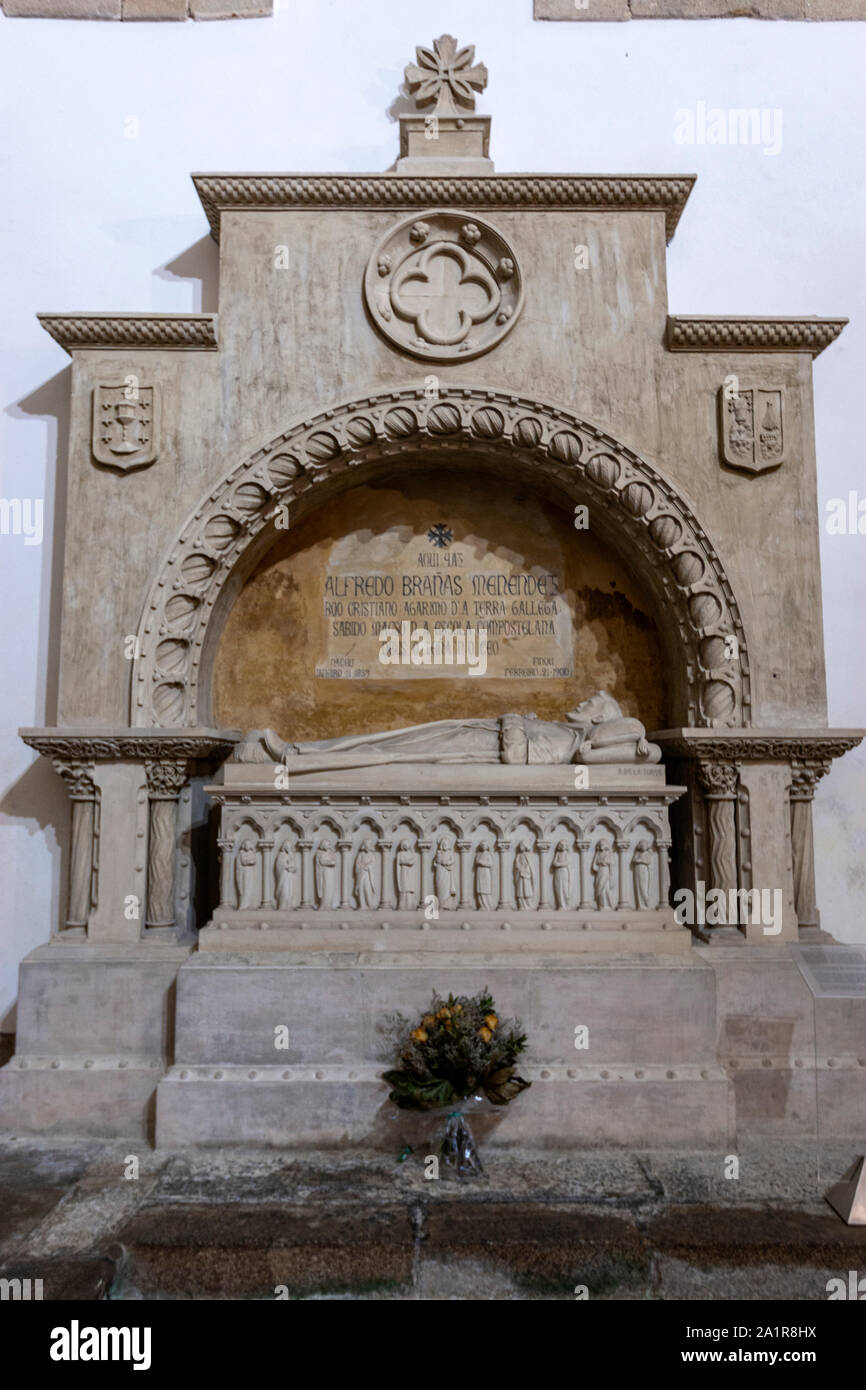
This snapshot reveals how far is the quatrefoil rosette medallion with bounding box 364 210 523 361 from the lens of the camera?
468 centimetres

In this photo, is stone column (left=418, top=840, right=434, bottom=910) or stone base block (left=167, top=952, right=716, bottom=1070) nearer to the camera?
stone base block (left=167, top=952, right=716, bottom=1070)

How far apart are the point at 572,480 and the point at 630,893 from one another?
7.20ft

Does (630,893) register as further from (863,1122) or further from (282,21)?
(282,21)

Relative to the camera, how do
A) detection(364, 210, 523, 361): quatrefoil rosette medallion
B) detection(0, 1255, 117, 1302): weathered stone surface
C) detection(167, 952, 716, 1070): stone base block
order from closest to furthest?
detection(0, 1255, 117, 1302): weathered stone surface → detection(167, 952, 716, 1070): stone base block → detection(364, 210, 523, 361): quatrefoil rosette medallion

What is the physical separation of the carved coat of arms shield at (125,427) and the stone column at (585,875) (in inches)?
117

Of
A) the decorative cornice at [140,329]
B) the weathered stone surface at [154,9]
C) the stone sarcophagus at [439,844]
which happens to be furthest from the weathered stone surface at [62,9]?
the stone sarcophagus at [439,844]

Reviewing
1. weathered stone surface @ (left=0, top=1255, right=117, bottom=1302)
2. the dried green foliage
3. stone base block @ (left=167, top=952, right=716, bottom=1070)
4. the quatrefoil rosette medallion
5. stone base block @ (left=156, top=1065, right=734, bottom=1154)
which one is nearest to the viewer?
weathered stone surface @ (left=0, top=1255, right=117, bottom=1302)

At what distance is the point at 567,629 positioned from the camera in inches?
205

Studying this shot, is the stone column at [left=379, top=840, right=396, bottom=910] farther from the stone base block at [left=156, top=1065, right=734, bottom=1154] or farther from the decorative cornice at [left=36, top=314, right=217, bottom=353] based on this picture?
the decorative cornice at [left=36, top=314, right=217, bottom=353]

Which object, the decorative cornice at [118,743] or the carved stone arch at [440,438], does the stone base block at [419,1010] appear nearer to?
the decorative cornice at [118,743]

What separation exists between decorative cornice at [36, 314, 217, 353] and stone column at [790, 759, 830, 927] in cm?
379

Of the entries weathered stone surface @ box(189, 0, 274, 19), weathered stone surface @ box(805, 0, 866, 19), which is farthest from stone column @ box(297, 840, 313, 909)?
weathered stone surface @ box(805, 0, 866, 19)

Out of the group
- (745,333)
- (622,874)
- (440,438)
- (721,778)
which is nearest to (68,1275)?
(622,874)

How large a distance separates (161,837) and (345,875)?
98 centimetres
